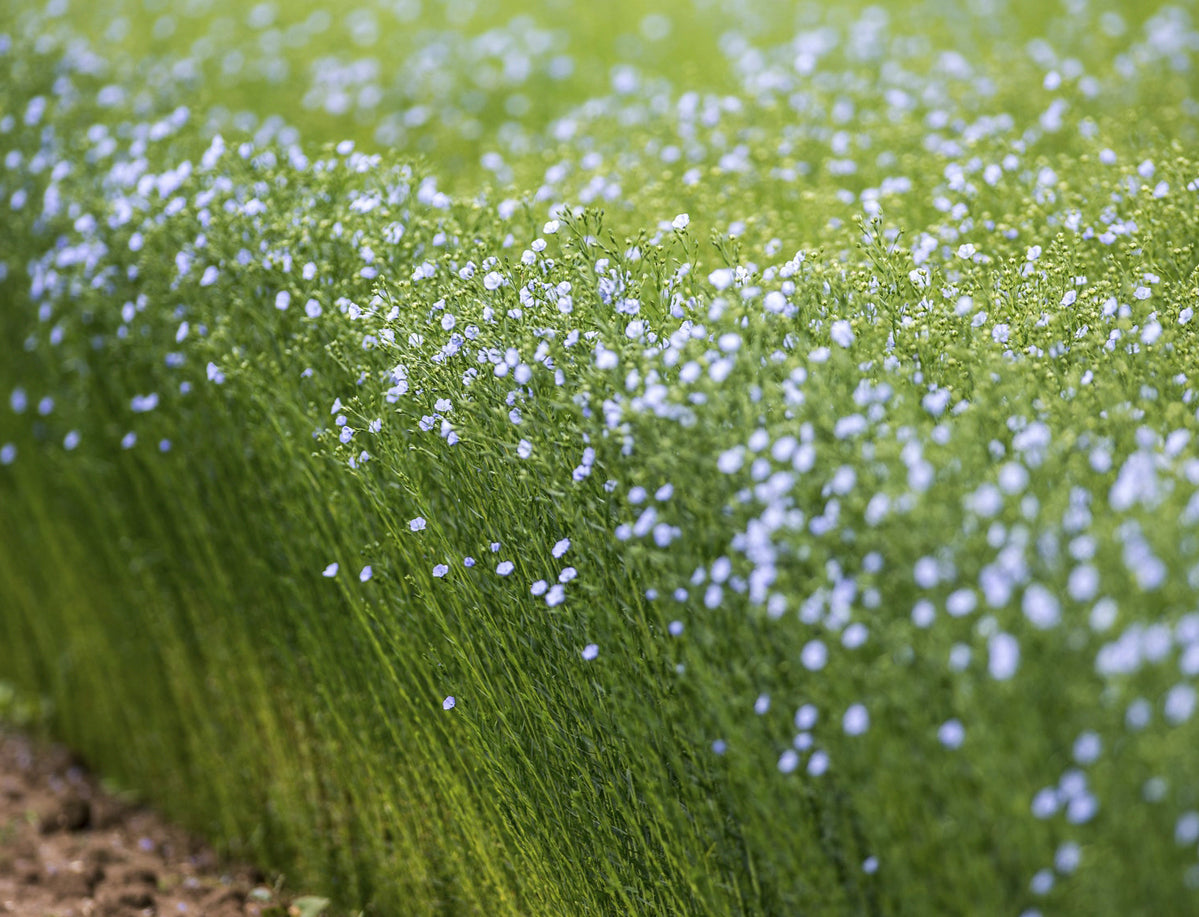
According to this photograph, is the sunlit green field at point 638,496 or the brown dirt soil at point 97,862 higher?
the sunlit green field at point 638,496

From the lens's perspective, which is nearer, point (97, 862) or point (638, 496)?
point (638, 496)

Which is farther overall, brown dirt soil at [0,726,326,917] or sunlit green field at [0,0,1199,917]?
brown dirt soil at [0,726,326,917]

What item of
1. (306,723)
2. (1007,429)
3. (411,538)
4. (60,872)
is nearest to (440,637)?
(411,538)

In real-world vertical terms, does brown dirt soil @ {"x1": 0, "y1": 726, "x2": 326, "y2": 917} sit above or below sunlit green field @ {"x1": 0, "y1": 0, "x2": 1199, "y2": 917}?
below

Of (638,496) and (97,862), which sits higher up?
(638,496)

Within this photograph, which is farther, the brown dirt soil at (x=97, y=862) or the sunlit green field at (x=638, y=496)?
the brown dirt soil at (x=97, y=862)
